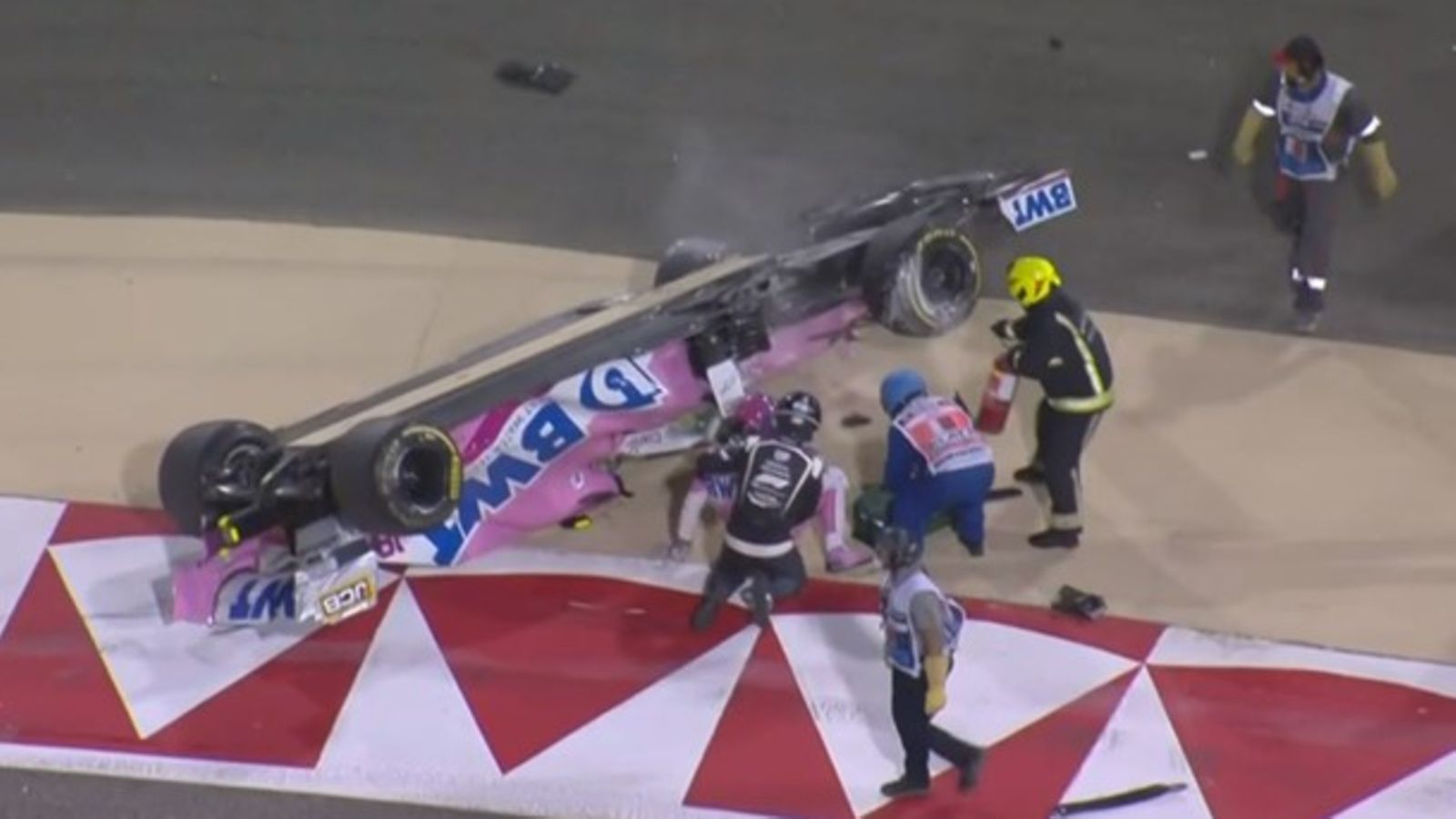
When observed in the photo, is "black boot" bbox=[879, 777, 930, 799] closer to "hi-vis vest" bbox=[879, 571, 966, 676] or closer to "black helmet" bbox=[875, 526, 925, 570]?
"hi-vis vest" bbox=[879, 571, 966, 676]

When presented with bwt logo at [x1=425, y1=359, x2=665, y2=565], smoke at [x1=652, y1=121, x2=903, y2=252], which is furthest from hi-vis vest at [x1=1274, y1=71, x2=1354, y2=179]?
bwt logo at [x1=425, y1=359, x2=665, y2=565]

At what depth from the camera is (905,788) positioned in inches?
438

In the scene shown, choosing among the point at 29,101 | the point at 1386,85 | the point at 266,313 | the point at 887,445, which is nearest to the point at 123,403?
the point at 266,313

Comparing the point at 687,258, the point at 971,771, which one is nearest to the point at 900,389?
the point at 687,258

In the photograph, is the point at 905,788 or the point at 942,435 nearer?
the point at 905,788

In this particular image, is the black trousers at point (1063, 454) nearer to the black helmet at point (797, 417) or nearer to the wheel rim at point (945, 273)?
the wheel rim at point (945, 273)

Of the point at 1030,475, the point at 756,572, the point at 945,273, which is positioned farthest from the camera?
the point at 945,273

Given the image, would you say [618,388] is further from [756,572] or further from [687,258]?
[687,258]

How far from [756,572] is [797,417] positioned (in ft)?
2.63

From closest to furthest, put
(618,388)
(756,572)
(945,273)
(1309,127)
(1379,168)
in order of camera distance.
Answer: (756,572), (618,388), (945,273), (1309,127), (1379,168)

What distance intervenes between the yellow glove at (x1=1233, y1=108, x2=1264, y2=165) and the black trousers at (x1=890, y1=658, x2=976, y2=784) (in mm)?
4956

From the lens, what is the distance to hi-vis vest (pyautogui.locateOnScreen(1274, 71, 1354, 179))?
45.5 ft

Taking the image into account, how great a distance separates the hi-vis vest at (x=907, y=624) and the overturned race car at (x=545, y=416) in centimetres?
216

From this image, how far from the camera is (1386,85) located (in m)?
15.5
